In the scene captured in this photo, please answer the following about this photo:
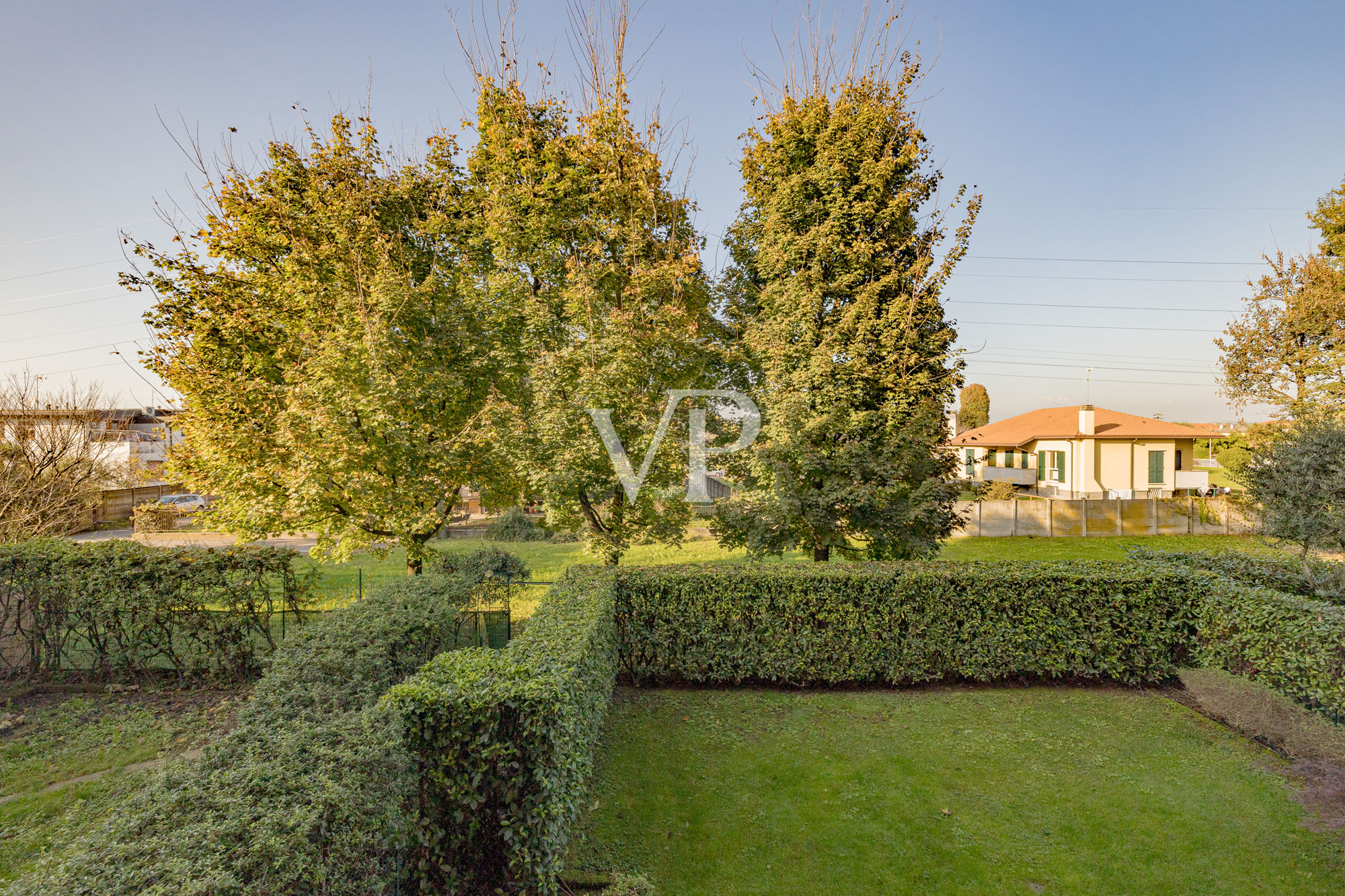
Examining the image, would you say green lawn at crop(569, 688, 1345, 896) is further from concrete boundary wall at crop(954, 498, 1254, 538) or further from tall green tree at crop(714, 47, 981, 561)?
concrete boundary wall at crop(954, 498, 1254, 538)

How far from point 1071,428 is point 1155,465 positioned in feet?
13.2

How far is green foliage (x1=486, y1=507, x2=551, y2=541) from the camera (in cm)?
2281

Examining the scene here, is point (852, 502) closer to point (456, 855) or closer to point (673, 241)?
point (673, 241)

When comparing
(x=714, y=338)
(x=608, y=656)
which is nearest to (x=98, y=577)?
(x=608, y=656)

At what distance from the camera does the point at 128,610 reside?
7.04 meters

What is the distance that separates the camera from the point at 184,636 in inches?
282

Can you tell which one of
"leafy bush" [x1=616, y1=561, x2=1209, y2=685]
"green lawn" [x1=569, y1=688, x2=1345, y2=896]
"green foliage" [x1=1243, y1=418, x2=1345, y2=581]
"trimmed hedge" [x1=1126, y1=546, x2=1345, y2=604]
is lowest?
"green lawn" [x1=569, y1=688, x2=1345, y2=896]

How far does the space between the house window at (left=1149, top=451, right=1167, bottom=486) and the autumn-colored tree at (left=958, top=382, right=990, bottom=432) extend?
28.5 metres

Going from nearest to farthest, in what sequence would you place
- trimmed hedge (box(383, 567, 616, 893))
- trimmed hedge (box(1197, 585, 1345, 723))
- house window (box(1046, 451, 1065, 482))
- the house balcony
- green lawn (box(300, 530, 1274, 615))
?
1. trimmed hedge (box(383, 567, 616, 893))
2. trimmed hedge (box(1197, 585, 1345, 723))
3. green lawn (box(300, 530, 1274, 615))
4. house window (box(1046, 451, 1065, 482))
5. the house balcony

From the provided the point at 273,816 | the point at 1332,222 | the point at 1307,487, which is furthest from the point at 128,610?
the point at 1332,222

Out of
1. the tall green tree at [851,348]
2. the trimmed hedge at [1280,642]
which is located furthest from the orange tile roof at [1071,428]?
the trimmed hedge at [1280,642]

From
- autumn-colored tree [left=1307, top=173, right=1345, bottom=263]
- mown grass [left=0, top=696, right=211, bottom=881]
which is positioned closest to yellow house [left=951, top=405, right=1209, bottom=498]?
autumn-colored tree [left=1307, top=173, right=1345, bottom=263]

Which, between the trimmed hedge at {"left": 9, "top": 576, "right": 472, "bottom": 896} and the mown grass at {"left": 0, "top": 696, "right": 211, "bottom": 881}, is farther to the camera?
the mown grass at {"left": 0, "top": 696, "right": 211, "bottom": 881}

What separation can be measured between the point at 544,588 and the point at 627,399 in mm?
5451
